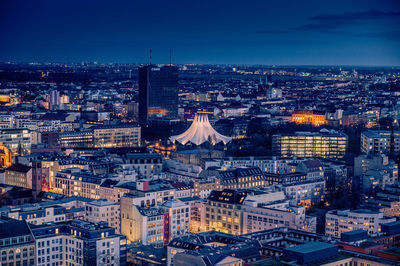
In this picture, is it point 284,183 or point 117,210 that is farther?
point 284,183

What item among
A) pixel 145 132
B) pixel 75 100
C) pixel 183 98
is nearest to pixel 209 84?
pixel 183 98

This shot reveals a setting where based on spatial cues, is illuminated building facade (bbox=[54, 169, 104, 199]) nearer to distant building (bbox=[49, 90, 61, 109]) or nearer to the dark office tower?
the dark office tower

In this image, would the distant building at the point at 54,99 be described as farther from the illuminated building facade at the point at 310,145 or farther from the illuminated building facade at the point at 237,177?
the illuminated building facade at the point at 237,177

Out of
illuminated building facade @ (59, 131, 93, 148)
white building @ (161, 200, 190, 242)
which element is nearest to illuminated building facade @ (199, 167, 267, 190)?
white building @ (161, 200, 190, 242)

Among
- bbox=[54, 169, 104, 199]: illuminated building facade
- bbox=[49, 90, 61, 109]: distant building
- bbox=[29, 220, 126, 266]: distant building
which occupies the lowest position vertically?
bbox=[29, 220, 126, 266]: distant building

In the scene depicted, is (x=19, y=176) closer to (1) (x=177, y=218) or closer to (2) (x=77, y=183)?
(2) (x=77, y=183)

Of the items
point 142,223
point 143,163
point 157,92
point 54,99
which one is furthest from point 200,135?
point 54,99

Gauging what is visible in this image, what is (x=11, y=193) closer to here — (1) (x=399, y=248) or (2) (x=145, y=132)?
(1) (x=399, y=248)
